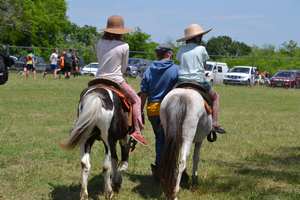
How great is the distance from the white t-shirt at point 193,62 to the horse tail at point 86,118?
1481 millimetres

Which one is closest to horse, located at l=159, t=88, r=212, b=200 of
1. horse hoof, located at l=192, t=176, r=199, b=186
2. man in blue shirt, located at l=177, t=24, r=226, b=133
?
man in blue shirt, located at l=177, t=24, r=226, b=133

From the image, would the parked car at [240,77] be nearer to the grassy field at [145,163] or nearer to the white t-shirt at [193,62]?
the grassy field at [145,163]

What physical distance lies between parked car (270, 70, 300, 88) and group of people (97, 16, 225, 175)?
131 feet

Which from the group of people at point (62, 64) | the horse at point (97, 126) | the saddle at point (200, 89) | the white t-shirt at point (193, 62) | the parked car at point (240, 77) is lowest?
the parked car at point (240, 77)

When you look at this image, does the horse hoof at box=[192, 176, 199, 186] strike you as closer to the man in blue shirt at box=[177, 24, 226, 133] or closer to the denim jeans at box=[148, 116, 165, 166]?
the denim jeans at box=[148, 116, 165, 166]

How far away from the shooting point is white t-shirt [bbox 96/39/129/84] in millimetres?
7863

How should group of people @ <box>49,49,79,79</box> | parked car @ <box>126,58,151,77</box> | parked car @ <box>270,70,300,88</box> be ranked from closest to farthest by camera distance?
1. group of people @ <box>49,49,79,79</box>
2. parked car @ <box>126,58,151,77</box>
3. parked car @ <box>270,70,300,88</box>

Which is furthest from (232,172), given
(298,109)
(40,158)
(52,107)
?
(298,109)

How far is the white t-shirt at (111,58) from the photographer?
7.86m

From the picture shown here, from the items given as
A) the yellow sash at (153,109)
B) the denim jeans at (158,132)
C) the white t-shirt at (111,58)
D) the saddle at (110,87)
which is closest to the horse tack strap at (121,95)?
the saddle at (110,87)

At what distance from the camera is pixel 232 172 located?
10.0m

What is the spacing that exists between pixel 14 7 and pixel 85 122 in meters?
54.9

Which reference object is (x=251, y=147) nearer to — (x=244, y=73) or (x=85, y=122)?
(x=85, y=122)

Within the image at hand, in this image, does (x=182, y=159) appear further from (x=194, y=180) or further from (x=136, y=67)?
(x=136, y=67)
